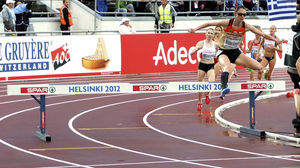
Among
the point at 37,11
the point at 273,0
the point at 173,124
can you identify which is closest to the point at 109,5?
the point at 37,11

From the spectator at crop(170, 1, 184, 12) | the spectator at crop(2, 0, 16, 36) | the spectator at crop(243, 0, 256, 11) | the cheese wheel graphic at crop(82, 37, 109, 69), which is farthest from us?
the spectator at crop(243, 0, 256, 11)

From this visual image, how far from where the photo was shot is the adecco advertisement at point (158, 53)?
28156 mm

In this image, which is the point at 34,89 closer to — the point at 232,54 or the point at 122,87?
the point at 122,87

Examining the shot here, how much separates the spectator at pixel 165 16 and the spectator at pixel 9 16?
5690mm

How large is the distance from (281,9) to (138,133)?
9760 millimetres

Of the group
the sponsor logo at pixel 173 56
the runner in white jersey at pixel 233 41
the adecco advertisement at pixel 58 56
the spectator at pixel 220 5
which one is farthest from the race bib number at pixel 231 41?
the spectator at pixel 220 5

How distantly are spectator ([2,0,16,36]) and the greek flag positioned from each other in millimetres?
8643

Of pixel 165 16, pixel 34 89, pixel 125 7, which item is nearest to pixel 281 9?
pixel 165 16

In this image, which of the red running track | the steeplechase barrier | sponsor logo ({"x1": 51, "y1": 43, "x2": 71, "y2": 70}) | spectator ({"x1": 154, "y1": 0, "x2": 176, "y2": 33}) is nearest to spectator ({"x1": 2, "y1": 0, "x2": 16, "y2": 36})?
sponsor logo ({"x1": 51, "y1": 43, "x2": 71, "y2": 70})

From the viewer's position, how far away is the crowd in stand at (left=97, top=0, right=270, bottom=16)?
31734mm

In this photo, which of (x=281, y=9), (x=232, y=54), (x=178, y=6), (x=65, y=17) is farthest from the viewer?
(x=178, y=6)

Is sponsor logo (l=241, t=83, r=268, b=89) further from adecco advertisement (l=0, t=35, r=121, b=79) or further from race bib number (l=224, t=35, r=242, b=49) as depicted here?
adecco advertisement (l=0, t=35, r=121, b=79)

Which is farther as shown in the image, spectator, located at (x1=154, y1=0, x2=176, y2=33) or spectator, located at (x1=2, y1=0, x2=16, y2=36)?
spectator, located at (x1=154, y1=0, x2=176, y2=33)

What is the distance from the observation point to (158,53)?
2889 centimetres
